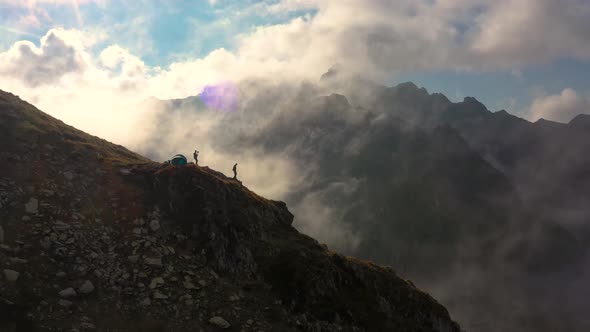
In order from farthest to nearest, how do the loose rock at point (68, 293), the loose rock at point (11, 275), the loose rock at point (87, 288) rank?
the loose rock at point (87, 288)
the loose rock at point (68, 293)
the loose rock at point (11, 275)

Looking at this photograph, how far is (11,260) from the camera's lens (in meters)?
34.3

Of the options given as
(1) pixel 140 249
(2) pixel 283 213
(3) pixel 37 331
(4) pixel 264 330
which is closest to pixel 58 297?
(3) pixel 37 331

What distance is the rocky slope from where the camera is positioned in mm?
34656

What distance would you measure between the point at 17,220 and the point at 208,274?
1893 centimetres

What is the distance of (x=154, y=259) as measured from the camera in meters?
41.7

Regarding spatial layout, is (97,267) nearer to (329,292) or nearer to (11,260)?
(11,260)

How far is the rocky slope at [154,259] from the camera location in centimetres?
3466

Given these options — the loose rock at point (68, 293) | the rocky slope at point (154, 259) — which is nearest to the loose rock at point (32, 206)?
the rocky slope at point (154, 259)

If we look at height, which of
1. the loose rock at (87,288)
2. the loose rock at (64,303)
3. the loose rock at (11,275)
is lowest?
the loose rock at (64,303)

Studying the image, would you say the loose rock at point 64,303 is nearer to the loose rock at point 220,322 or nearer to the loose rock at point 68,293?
the loose rock at point 68,293

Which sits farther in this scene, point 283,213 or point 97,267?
point 283,213

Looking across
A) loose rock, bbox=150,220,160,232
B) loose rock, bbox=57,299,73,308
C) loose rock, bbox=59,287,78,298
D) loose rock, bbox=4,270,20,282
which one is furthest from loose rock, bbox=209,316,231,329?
loose rock, bbox=4,270,20,282

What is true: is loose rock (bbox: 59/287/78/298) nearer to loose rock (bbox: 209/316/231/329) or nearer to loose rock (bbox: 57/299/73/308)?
loose rock (bbox: 57/299/73/308)

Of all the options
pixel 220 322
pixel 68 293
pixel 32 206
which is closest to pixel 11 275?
pixel 68 293
